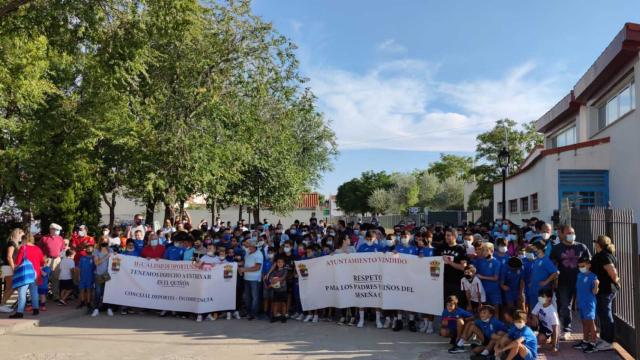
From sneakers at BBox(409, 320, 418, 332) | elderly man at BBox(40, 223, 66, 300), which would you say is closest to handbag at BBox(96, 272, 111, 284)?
elderly man at BBox(40, 223, 66, 300)

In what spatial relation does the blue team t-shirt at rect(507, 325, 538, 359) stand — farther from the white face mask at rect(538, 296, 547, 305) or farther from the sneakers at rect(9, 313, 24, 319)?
the sneakers at rect(9, 313, 24, 319)

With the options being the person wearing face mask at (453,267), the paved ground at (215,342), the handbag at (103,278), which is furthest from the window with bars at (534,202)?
the handbag at (103,278)

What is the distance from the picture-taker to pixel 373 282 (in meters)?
11.0

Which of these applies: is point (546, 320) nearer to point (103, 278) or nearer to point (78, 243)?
point (103, 278)

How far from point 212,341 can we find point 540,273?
5.80m

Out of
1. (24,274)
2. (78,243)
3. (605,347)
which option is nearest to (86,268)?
(24,274)

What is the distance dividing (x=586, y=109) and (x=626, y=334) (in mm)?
19320

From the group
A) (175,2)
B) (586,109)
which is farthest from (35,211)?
(586,109)

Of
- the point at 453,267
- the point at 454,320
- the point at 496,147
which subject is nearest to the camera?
the point at 454,320

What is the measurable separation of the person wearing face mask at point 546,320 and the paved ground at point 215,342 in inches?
11.5

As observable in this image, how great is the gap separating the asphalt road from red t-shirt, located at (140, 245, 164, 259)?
1.62 m

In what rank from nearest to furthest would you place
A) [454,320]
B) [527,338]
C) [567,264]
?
[527,338] < [454,320] < [567,264]

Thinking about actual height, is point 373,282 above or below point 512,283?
below

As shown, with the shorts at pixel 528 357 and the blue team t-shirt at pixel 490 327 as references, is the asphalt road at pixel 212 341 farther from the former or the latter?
the shorts at pixel 528 357
